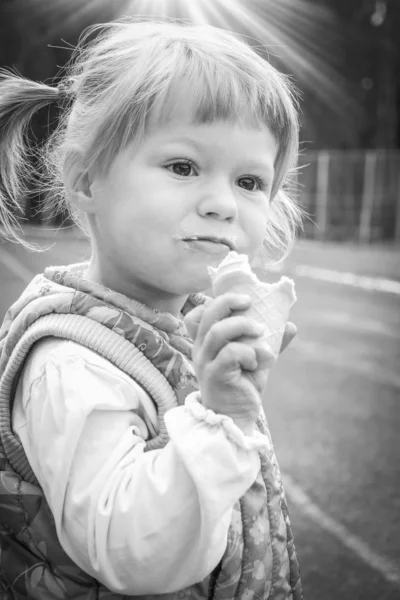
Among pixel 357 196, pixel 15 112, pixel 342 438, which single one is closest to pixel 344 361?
pixel 342 438

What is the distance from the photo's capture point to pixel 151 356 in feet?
5.27

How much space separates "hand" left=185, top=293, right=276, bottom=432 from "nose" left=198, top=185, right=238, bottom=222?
27 centimetres

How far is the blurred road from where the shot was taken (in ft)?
10.9

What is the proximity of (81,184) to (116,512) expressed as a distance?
833 mm

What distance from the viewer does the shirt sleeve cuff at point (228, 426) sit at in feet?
4.48

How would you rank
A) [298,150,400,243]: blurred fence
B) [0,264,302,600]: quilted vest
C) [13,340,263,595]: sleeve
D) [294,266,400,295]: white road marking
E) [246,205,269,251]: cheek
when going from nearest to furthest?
1. [13,340,263,595]: sleeve
2. [0,264,302,600]: quilted vest
3. [246,205,269,251]: cheek
4. [294,266,400,295]: white road marking
5. [298,150,400,243]: blurred fence

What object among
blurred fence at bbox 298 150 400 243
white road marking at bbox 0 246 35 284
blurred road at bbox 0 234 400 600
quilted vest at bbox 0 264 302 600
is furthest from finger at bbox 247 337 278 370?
blurred fence at bbox 298 150 400 243

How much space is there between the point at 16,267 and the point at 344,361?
22.9ft

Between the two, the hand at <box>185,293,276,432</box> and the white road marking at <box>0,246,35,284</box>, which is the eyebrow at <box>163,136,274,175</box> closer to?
the hand at <box>185,293,276,432</box>

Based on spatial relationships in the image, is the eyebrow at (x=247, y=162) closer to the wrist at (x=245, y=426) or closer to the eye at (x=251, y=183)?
the eye at (x=251, y=183)

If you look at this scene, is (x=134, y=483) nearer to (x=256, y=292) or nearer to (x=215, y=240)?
(x=256, y=292)

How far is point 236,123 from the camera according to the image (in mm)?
1658

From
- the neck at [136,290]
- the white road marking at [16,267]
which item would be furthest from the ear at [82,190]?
the white road marking at [16,267]

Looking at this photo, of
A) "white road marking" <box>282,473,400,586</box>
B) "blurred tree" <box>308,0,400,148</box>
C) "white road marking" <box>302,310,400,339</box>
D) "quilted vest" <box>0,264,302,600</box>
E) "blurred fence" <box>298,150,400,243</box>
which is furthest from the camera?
"blurred tree" <box>308,0,400,148</box>
